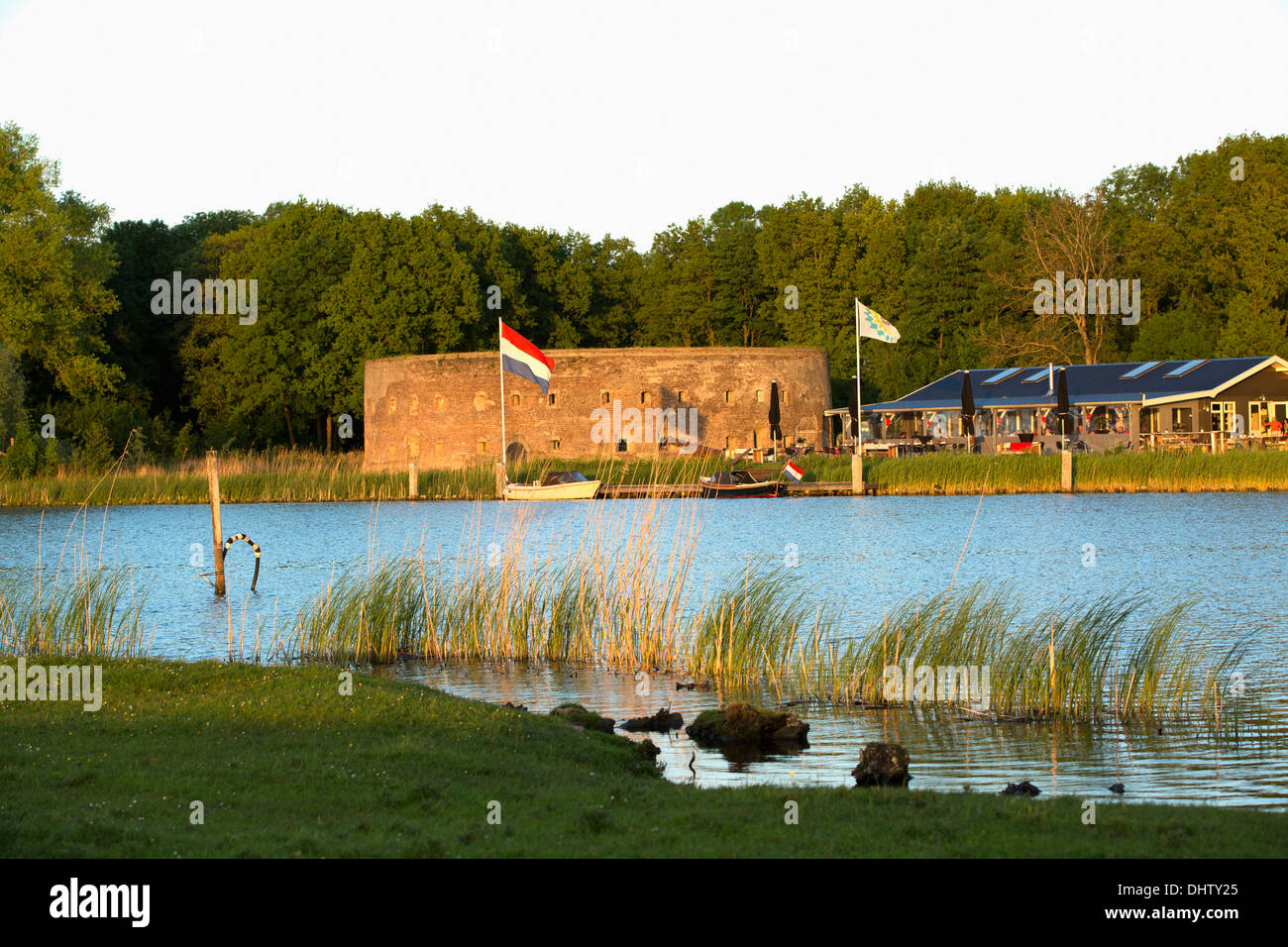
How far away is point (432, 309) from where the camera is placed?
2275 inches

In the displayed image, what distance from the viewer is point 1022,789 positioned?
800cm

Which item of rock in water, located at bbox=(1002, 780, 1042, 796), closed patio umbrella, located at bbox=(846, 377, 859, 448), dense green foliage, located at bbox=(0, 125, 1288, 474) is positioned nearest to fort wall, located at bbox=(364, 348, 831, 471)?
closed patio umbrella, located at bbox=(846, 377, 859, 448)

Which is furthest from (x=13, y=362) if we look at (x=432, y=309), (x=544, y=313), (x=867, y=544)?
(x=867, y=544)

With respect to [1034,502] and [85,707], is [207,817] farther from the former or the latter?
[1034,502]

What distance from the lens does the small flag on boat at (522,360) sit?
3878 cm

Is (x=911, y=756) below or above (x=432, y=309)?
below

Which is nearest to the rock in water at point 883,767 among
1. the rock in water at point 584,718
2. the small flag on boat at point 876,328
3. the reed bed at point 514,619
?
the rock in water at point 584,718

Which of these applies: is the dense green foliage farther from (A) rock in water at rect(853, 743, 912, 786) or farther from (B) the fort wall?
(A) rock in water at rect(853, 743, 912, 786)

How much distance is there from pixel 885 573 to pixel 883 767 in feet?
39.8

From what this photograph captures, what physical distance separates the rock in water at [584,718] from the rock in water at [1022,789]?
2983 millimetres

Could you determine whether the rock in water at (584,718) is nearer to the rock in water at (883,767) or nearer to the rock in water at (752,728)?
the rock in water at (752,728)

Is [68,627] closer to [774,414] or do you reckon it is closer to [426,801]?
[426,801]
